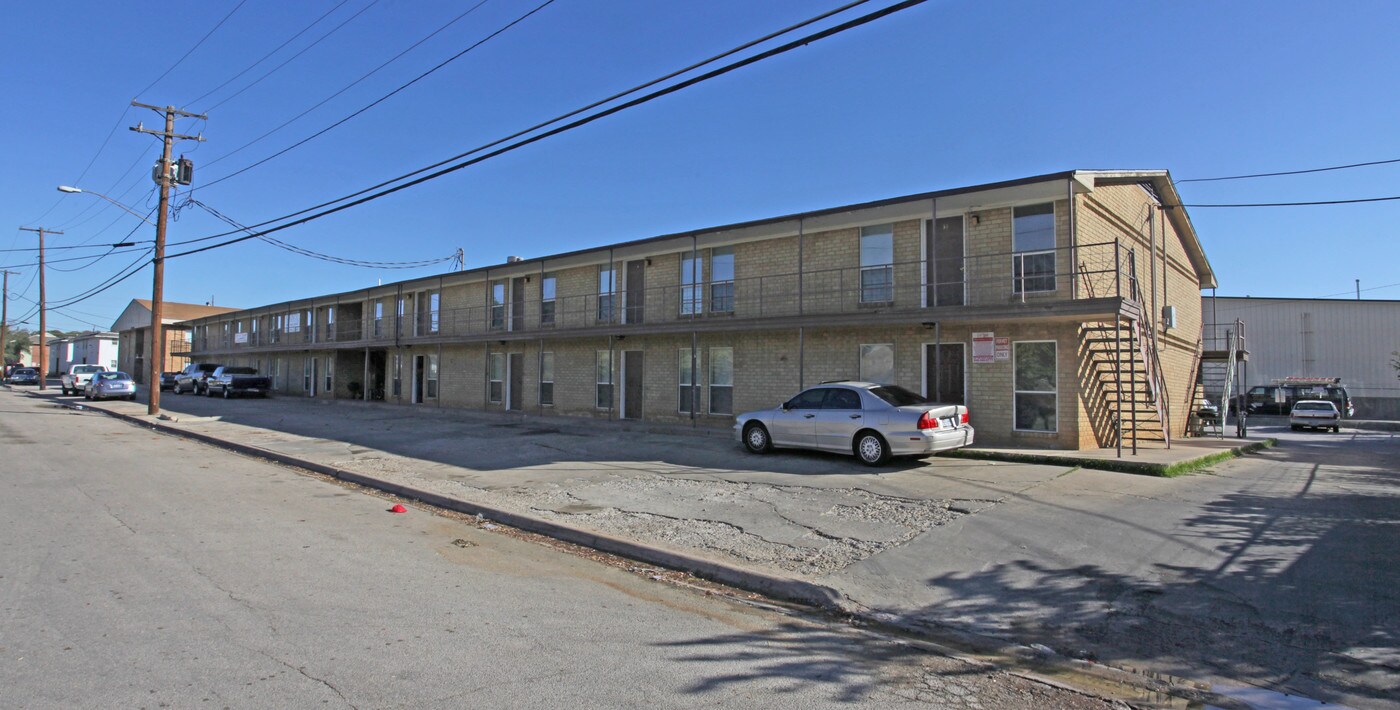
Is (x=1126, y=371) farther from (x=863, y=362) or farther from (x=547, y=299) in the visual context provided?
(x=547, y=299)

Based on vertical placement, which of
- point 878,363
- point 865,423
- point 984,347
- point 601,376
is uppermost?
point 984,347

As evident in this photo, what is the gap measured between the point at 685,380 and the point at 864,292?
5.62 metres

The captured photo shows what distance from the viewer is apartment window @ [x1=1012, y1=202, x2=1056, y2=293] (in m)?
14.7

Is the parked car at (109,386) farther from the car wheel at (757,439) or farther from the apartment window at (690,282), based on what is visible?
the car wheel at (757,439)

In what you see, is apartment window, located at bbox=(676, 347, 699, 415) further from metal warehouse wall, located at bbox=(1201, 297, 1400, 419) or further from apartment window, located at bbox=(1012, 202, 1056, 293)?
metal warehouse wall, located at bbox=(1201, 297, 1400, 419)

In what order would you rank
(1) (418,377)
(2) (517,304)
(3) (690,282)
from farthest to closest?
(1) (418,377)
(2) (517,304)
(3) (690,282)

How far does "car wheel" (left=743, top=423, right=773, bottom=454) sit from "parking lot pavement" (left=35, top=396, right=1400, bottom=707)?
431 mm

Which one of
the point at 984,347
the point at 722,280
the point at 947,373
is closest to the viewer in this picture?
the point at 984,347

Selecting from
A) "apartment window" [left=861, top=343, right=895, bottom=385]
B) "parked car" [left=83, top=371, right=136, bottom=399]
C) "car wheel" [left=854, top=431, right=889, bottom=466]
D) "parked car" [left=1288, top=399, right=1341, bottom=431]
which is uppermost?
"apartment window" [left=861, top=343, right=895, bottom=385]

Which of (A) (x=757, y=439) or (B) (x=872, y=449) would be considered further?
(A) (x=757, y=439)

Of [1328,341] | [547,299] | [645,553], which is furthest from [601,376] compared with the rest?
[1328,341]

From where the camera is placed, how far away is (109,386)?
34875mm

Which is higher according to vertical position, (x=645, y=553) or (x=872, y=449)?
(x=872, y=449)

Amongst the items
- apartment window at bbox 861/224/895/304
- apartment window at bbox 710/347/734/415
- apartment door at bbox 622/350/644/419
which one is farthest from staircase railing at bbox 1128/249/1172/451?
apartment door at bbox 622/350/644/419
